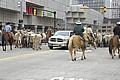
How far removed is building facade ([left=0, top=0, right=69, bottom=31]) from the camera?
7186cm

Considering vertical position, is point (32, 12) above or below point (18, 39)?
above

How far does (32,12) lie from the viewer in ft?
296

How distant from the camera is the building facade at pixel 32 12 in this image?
236 feet

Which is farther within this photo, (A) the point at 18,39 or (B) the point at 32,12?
(B) the point at 32,12

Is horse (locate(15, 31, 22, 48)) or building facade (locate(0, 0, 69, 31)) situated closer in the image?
horse (locate(15, 31, 22, 48))

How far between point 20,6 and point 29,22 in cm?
1598

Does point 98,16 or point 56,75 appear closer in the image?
point 56,75

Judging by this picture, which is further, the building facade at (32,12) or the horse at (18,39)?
the building facade at (32,12)

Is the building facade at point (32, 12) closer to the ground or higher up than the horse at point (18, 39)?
higher up

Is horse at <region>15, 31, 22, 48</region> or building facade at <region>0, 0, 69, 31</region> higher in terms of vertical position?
building facade at <region>0, 0, 69, 31</region>

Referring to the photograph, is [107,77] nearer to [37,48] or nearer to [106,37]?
[37,48]

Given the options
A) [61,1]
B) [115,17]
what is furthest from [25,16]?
[115,17]

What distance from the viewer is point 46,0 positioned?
101125 mm

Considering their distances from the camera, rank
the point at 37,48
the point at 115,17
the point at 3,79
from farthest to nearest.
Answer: the point at 115,17
the point at 37,48
the point at 3,79
